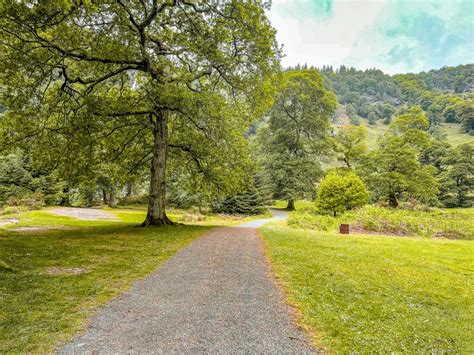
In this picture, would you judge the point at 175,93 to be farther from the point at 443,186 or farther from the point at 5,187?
the point at 443,186

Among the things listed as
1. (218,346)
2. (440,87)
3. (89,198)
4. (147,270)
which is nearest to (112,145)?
(147,270)

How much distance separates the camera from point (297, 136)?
149 feet

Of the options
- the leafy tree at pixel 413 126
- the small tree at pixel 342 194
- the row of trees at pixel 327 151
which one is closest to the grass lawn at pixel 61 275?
the small tree at pixel 342 194

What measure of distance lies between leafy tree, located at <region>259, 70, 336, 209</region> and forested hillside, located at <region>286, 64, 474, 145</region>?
6672 centimetres

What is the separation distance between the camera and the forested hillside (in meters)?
109

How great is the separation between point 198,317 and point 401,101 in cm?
20336

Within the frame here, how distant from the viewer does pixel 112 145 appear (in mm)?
19078

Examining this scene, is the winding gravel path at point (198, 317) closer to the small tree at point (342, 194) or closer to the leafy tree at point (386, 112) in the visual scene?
the small tree at point (342, 194)

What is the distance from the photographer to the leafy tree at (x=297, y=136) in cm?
4250

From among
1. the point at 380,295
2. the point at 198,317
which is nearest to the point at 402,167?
the point at 380,295

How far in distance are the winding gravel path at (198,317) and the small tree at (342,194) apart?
2107cm

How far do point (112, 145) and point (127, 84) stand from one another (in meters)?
4.30

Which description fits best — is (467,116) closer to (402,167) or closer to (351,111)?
(351,111)

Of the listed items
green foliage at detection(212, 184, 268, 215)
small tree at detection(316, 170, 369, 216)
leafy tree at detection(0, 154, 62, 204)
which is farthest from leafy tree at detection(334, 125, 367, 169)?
leafy tree at detection(0, 154, 62, 204)
